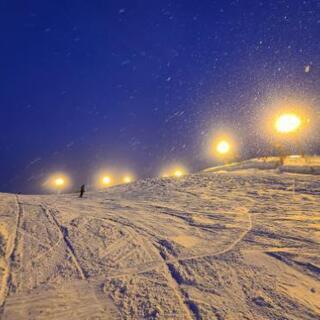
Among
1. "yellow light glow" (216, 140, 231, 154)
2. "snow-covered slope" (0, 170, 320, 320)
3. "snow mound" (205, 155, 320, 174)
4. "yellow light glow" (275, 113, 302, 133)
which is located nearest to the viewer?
"snow-covered slope" (0, 170, 320, 320)

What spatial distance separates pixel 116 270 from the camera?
724 cm

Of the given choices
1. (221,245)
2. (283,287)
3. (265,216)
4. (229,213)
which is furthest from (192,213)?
(283,287)

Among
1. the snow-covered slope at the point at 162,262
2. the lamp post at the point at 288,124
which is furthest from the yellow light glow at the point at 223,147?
the snow-covered slope at the point at 162,262

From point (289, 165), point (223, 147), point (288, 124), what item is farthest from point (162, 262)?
point (223, 147)

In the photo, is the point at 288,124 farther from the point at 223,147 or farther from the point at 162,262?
the point at 162,262

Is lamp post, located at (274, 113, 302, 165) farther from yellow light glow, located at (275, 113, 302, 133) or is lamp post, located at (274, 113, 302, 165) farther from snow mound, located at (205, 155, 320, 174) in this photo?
snow mound, located at (205, 155, 320, 174)

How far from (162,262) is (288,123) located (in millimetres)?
28089

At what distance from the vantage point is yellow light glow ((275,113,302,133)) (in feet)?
104

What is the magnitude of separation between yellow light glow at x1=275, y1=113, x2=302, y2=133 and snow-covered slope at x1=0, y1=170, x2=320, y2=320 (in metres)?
19.3

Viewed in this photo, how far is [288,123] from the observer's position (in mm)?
31797

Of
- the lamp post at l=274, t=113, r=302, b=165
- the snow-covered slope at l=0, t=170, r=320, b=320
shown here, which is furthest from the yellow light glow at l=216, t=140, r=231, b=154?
the snow-covered slope at l=0, t=170, r=320, b=320

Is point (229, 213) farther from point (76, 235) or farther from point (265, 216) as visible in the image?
point (76, 235)

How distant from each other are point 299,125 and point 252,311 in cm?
2995

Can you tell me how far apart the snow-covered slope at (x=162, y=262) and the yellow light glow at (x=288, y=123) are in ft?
63.5
